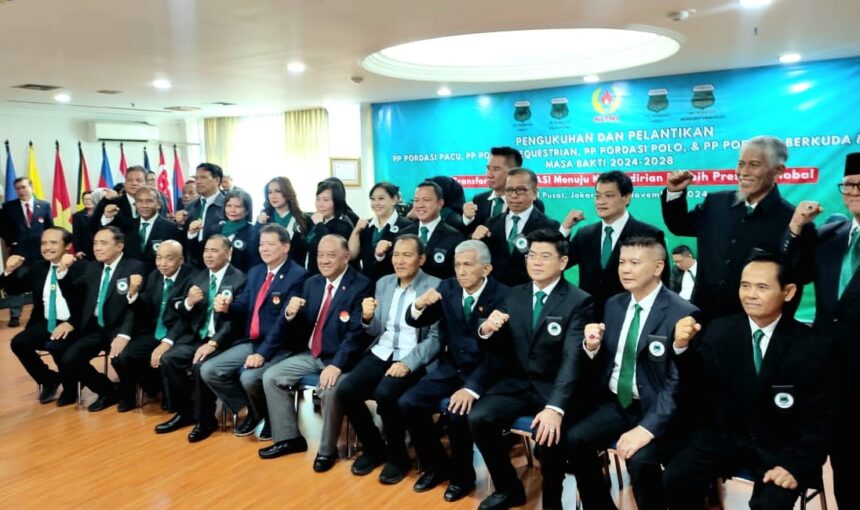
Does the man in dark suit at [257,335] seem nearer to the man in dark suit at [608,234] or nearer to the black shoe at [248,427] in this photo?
the black shoe at [248,427]

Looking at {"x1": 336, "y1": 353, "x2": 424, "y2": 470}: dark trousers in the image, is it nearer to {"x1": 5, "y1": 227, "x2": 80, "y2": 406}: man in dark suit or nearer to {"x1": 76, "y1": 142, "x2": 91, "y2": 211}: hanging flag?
{"x1": 5, "y1": 227, "x2": 80, "y2": 406}: man in dark suit

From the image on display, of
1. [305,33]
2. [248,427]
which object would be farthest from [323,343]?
[305,33]

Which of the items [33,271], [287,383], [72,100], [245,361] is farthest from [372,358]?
[72,100]

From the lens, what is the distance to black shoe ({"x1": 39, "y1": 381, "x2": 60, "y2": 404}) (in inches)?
207

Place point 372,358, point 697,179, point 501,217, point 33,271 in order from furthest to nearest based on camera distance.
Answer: point 697,179 → point 33,271 → point 501,217 → point 372,358

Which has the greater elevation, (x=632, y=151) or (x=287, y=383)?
(x=632, y=151)

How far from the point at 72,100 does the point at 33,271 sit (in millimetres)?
3973

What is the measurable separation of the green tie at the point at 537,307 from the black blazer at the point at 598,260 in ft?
1.52

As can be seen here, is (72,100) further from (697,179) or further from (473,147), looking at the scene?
(697,179)

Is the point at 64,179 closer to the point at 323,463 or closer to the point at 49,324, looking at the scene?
the point at 49,324

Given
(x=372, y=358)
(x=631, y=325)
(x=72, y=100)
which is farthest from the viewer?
(x=72, y=100)

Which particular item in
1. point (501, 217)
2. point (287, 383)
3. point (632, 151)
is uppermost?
point (632, 151)

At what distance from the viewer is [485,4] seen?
4.10 metres

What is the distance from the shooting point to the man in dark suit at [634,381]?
2.83 meters
